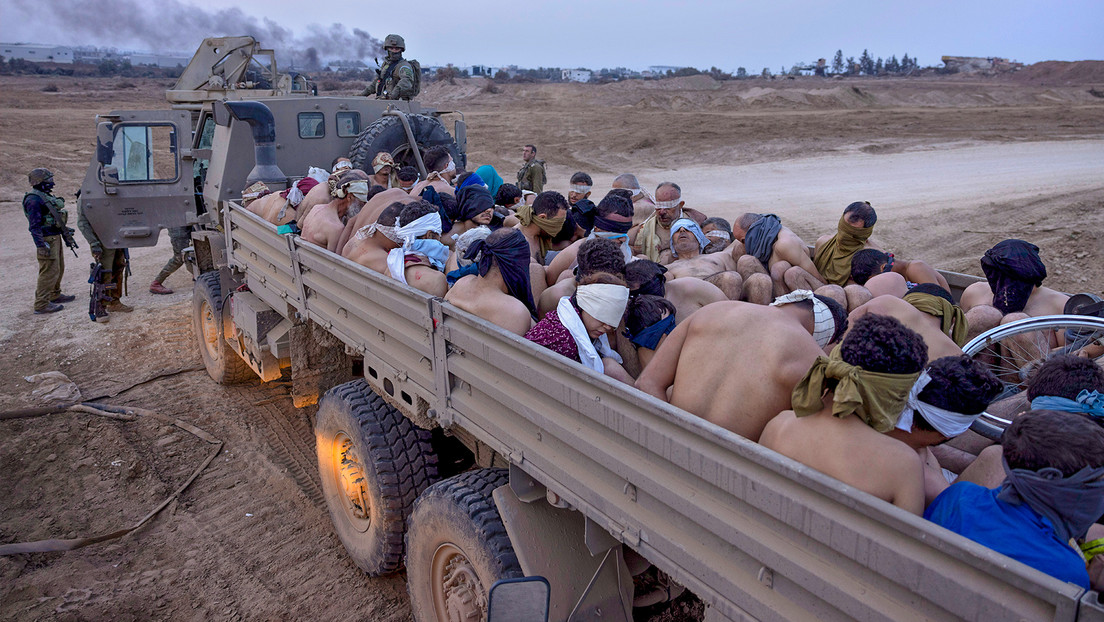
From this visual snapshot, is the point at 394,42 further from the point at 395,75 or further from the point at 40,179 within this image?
the point at 40,179

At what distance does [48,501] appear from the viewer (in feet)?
17.0

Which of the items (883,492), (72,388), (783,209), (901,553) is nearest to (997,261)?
Answer: (883,492)

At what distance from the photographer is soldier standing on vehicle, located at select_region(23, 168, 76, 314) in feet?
29.9

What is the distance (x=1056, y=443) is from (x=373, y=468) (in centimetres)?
296

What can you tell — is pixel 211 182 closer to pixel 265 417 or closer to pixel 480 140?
pixel 265 417

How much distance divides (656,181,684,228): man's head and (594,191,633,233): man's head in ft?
1.59

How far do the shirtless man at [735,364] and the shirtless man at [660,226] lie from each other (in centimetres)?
263

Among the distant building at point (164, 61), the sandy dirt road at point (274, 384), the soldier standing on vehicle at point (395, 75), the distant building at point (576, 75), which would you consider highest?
the distant building at point (164, 61)

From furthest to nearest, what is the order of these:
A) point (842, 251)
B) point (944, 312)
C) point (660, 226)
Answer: point (660, 226) < point (842, 251) < point (944, 312)

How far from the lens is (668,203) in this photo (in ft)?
18.0

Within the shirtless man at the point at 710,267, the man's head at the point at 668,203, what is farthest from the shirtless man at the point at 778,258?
the man's head at the point at 668,203

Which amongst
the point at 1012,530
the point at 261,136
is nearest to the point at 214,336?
the point at 261,136

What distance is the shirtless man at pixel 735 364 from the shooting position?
8.43ft

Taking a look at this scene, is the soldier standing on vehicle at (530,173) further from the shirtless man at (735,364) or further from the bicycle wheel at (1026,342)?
the shirtless man at (735,364)
